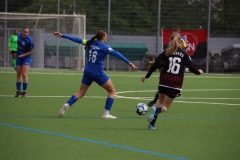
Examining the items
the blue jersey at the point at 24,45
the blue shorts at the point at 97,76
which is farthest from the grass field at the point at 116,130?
the blue jersey at the point at 24,45

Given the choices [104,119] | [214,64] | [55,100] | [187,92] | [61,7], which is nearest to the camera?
[104,119]

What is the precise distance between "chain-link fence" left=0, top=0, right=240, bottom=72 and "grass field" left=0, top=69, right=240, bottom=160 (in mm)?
17120

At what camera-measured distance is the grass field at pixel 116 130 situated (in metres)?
8.78

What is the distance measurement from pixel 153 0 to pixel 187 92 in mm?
17226

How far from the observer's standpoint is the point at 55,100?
55.9 feet

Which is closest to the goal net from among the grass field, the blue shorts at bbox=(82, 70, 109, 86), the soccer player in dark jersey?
the grass field

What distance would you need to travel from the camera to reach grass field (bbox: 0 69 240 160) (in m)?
8.78

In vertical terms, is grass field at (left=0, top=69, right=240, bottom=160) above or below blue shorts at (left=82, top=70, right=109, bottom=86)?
below

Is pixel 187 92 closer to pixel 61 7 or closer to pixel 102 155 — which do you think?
pixel 102 155

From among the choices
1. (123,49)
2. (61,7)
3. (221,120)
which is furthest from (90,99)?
(61,7)

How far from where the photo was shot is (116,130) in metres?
11.2

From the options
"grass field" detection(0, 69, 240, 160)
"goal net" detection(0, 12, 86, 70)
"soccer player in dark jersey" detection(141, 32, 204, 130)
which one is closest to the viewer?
"grass field" detection(0, 69, 240, 160)

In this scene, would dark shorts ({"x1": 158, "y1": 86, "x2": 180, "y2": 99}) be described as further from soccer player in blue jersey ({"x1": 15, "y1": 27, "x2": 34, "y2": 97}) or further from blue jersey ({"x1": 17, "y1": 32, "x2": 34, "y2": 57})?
blue jersey ({"x1": 17, "y1": 32, "x2": 34, "y2": 57})

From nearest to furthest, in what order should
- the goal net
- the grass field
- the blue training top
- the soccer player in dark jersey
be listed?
the grass field < the soccer player in dark jersey < the blue training top < the goal net
